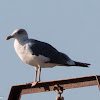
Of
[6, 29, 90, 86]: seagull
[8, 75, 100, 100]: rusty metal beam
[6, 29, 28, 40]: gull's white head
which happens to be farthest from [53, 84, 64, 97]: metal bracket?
[6, 29, 28, 40]: gull's white head

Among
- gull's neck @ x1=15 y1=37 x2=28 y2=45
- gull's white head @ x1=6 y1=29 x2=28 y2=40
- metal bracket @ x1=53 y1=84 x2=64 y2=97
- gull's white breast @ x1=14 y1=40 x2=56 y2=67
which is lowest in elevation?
metal bracket @ x1=53 y1=84 x2=64 y2=97

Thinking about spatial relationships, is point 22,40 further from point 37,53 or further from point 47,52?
point 47,52

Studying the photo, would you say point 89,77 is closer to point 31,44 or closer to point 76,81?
point 76,81

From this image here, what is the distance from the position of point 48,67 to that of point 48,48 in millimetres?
471

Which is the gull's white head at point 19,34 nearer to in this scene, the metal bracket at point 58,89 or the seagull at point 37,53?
the seagull at point 37,53

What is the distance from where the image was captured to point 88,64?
290 inches

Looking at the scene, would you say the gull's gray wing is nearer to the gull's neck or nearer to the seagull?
the seagull

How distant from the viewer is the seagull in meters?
7.73

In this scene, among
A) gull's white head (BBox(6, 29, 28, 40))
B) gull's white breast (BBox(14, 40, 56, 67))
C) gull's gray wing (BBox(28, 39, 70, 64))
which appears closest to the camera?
gull's white breast (BBox(14, 40, 56, 67))

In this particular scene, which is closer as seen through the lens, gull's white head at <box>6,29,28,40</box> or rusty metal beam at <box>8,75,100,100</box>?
rusty metal beam at <box>8,75,100,100</box>

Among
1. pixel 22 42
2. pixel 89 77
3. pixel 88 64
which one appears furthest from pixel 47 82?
pixel 22 42

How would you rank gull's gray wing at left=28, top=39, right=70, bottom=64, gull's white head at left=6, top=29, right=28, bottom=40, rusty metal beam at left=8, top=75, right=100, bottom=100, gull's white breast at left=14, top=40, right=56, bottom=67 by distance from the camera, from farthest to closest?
gull's white head at left=6, top=29, right=28, bottom=40 < gull's gray wing at left=28, top=39, right=70, bottom=64 < gull's white breast at left=14, top=40, right=56, bottom=67 < rusty metal beam at left=8, top=75, right=100, bottom=100

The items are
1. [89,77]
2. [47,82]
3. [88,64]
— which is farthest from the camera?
[88,64]

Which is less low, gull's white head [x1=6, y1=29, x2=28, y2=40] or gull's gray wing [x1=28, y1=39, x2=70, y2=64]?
gull's white head [x1=6, y1=29, x2=28, y2=40]
